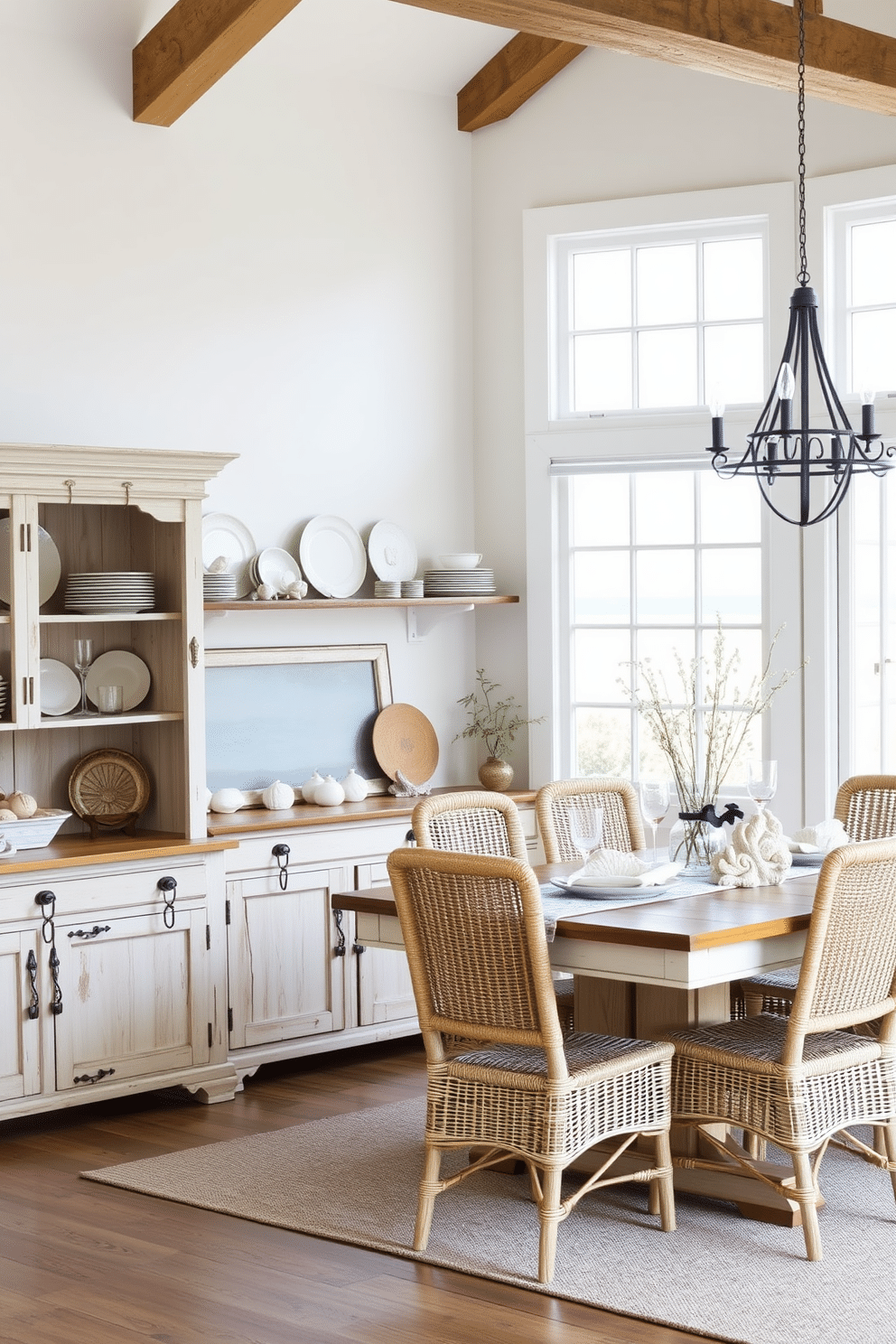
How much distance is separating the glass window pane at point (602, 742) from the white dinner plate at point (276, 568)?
1227 mm

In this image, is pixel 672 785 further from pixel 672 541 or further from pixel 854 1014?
pixel 854 1014

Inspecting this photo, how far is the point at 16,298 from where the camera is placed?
508 cm

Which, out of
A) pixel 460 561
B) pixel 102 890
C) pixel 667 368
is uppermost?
pixel 667 368

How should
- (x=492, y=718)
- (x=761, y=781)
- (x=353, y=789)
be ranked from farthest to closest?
(x=492, y=718) < (x=353, y=789) < (x=761, y=781)

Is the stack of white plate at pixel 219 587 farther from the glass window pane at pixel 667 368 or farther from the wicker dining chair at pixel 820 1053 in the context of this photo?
the wicker dining chair at pixel 820 1053

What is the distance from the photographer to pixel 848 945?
3.58 meters

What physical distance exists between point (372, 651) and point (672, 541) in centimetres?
116

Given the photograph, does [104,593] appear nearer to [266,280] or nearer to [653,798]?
[266,280]

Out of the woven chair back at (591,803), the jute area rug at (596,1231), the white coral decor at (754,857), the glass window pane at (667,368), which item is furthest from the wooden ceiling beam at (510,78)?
the jute area rug at (596,1231)

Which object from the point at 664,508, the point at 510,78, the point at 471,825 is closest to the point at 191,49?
Answer: the point at 510,78

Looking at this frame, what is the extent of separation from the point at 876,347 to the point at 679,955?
2900mm

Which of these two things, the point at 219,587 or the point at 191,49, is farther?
the point at 219,587

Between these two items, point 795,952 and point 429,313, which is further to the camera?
point 429,313

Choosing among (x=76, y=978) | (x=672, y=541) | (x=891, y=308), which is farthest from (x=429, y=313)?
(x=76, y=978)
